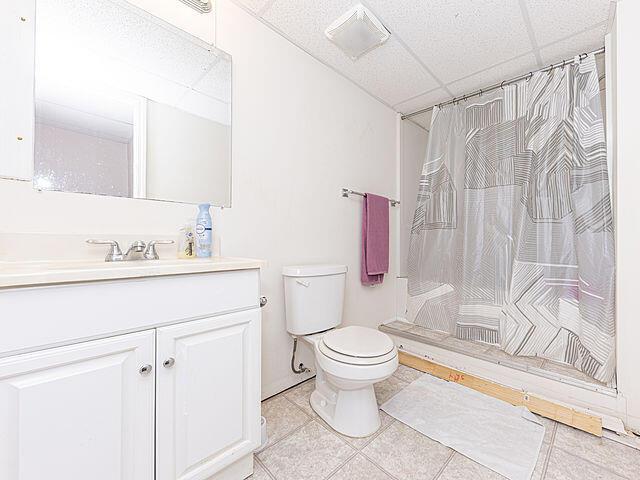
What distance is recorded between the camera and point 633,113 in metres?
1.37

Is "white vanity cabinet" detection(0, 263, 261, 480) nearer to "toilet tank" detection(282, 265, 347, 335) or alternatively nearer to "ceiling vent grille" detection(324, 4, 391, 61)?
"toilet tank" detection(282, 265, 347, 335)

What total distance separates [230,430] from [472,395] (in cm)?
136

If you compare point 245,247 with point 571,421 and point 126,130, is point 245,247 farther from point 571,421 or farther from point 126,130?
point 571,421

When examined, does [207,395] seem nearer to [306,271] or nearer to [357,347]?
[357,347]

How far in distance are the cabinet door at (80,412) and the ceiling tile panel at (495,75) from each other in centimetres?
237

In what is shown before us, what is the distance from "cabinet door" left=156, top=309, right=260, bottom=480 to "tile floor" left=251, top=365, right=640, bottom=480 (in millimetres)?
234

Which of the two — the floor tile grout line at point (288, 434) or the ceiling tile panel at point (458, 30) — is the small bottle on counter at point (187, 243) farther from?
the ceiling tile panel at point (458, 30)

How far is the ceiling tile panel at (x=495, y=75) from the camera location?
1805 mm

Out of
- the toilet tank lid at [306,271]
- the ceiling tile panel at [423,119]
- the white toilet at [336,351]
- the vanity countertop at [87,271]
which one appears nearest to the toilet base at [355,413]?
the white toilet at [336,351]

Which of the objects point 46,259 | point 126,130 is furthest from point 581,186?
point 46,259

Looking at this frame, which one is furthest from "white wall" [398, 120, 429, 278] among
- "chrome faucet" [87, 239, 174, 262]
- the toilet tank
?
"chrome faucet" [87, 239, 174, 262]

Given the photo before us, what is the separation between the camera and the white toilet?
1.24 m

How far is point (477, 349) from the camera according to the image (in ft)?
6.19

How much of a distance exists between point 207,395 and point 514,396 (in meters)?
1.58
